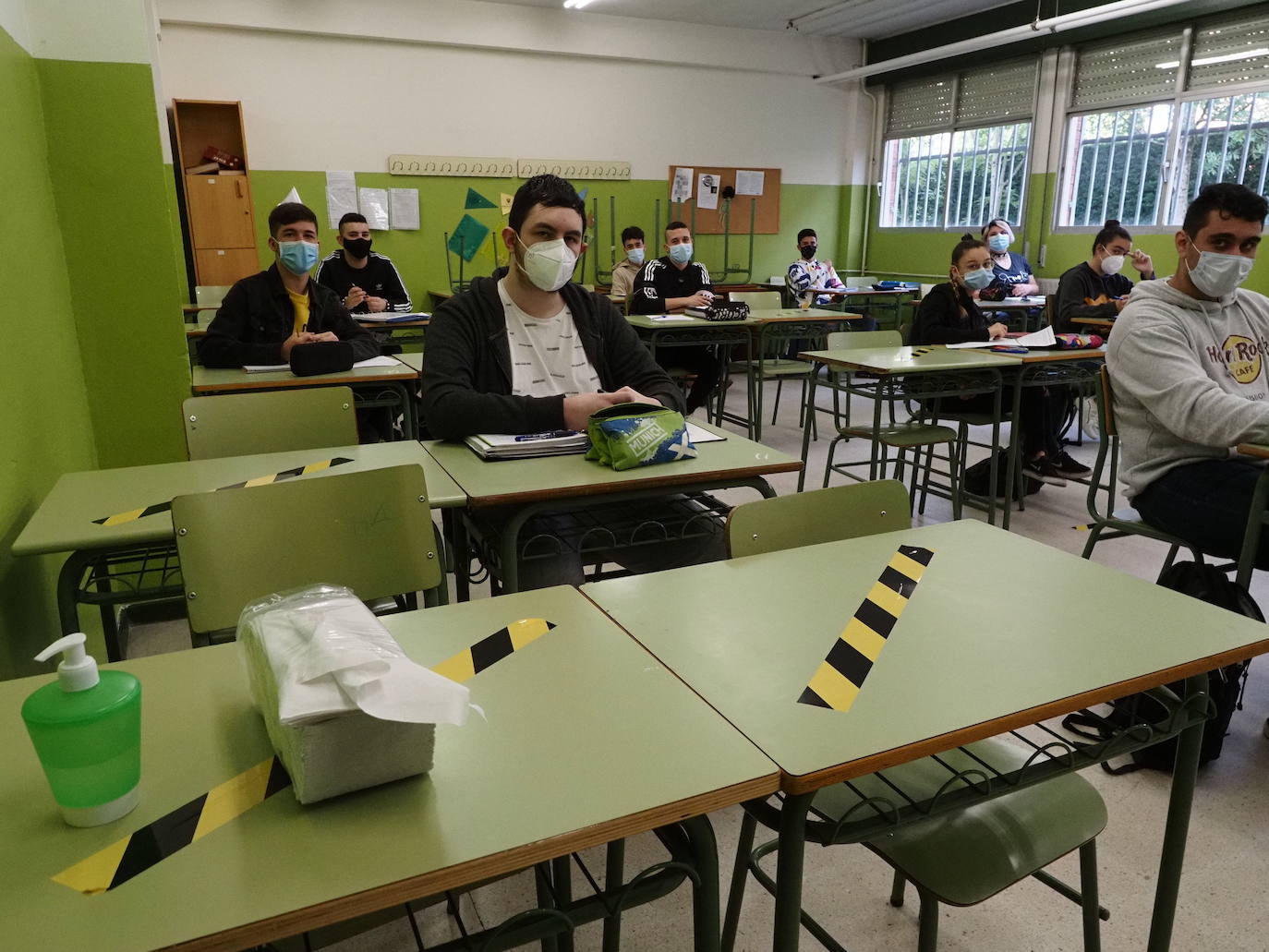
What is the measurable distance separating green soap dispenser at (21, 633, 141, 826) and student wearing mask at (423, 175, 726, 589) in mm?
1170

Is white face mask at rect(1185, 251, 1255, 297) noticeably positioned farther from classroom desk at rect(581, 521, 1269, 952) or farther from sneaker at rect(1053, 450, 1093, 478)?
sneaker at rect(1053, 450, 1093, 478)

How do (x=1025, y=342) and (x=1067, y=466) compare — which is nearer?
(x=1025, y=342)

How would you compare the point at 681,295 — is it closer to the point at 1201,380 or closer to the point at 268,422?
the point at 1201,380

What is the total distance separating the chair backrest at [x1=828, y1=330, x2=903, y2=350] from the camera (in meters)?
3.89

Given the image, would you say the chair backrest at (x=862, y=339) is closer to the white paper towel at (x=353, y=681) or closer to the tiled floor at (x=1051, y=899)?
the tiled floor at (x=1051, y=899)

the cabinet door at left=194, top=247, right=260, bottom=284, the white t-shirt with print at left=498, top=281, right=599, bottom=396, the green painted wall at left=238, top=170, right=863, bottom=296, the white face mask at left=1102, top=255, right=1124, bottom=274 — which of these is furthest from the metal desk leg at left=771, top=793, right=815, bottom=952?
the green painted wall at left=238, top=170, right=863, bottom=296

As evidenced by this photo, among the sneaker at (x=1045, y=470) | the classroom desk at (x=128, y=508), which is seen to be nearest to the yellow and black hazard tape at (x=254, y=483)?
the classroom desk at (x=128, y=508)

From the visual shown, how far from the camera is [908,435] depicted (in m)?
3.49

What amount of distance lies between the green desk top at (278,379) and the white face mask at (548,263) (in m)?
0.91

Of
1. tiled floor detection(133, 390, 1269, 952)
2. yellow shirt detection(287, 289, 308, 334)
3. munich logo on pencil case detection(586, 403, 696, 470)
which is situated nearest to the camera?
tiled floor detection(133, 390, 1269, 952)

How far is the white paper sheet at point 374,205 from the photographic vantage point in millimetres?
7164

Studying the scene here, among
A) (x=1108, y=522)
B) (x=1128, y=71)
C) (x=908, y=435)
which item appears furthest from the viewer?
(x=1128, y=71)

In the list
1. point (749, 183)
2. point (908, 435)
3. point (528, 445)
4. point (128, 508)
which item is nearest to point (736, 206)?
point (749, 183)

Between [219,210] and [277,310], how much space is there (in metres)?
3.96
